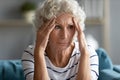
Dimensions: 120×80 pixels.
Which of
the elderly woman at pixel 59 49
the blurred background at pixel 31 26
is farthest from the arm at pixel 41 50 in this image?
the blurred background at pixel 31 26

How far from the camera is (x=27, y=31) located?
3971 mm

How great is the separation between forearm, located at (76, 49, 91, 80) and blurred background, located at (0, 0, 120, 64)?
1880 mm

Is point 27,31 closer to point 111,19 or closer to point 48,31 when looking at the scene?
point 111,19

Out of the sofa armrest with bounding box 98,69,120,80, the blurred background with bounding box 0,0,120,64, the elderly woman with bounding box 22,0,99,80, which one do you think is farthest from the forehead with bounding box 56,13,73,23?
the blurred background with bounding box 0,0,120,64

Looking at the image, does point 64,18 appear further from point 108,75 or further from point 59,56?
point 108,75

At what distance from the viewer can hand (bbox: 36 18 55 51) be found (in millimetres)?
1850

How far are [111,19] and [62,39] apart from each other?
226 cm

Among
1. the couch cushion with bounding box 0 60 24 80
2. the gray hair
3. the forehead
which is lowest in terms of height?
the couch cushion with bounding box 0 60 24 80

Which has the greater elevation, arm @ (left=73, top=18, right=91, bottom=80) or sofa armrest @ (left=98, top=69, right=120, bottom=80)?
arm @ (left=73, top=18, right=91, bottom=80)

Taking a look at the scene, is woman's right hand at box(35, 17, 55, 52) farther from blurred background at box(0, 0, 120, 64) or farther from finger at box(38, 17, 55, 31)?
blurred background at box(0, 0, 120, 64)

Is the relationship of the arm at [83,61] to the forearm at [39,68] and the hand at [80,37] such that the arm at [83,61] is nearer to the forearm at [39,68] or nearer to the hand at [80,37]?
the hand at [80,37]

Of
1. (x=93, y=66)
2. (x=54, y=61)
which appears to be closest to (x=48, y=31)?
(x=54, y=61)

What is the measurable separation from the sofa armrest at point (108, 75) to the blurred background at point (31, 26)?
1.63 m

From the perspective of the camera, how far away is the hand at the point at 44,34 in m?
1.85
